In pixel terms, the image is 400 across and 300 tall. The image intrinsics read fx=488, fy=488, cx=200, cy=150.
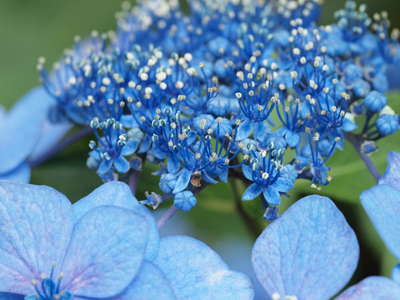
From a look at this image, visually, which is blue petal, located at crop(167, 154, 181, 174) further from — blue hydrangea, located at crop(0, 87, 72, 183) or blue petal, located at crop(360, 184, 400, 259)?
blue hydrangea, located at crop(0, 87, 72, 183)

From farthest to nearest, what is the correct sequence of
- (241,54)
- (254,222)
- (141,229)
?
(254,222) → (241,54) → (141,229)

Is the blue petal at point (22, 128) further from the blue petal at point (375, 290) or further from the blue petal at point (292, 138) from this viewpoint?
the blue petal at point (375, 290)

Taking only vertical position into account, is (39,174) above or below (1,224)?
below

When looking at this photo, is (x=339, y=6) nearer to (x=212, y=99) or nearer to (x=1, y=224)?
(x=212, y=99)

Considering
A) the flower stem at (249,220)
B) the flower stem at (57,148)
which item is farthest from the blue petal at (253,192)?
the flower stem at (57,148)

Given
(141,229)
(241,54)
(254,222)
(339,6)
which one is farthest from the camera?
(339,6)

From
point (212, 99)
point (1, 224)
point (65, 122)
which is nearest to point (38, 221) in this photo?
point (1, 224)

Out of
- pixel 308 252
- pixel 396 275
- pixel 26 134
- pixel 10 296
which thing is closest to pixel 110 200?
pixel 10 296
